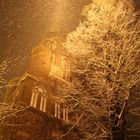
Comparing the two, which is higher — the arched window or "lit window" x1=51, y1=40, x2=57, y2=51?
"lit window" x1=51, y1=40, x2=57, y2=51

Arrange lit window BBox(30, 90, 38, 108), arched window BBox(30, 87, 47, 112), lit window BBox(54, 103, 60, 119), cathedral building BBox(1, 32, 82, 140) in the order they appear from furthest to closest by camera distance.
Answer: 1. lit window BBox(54, 103, 60, 119)
2. arched window BBox(30, 87, 47, 112)
3. lit window BBox(30, 90, 38, 108)
4. cathedral building BBox(1, 32, 82, 140)

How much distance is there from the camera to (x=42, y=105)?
2598 centimetres

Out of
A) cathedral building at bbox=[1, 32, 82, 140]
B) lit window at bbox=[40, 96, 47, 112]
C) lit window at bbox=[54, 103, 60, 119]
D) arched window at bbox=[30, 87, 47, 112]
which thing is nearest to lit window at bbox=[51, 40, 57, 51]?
cathedral building at bbox=[1, 32, 82, 140]

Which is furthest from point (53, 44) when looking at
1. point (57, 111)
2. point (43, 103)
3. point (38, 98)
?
point (57, 111)

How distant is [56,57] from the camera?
3481 centimetres

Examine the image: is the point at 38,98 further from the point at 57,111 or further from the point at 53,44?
the point at 53,44

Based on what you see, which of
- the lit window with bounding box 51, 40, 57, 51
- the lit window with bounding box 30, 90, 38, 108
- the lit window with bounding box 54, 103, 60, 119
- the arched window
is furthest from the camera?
the lit window with bounding box 51, 40, 57, 51

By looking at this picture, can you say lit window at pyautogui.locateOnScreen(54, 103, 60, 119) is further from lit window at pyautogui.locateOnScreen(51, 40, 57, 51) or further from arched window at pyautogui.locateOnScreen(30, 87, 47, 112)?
lit window at pyautogui.locateOnScreen(51, 40, 57, 51)

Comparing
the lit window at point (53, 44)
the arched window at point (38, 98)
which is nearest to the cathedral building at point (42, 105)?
the arched window at point (38, 98)

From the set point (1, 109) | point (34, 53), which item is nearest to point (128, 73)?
point (1, 109)

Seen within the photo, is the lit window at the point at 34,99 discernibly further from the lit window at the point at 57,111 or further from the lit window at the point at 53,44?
the lit window at the point at 53,44

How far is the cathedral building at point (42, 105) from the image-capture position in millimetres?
23500

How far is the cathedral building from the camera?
Result: 23.5 meters

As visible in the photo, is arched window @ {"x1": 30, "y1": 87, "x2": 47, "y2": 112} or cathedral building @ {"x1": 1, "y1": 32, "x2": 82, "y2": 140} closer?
cathedral building @ {"x1": 1, "y1": 32, "x2": 82, "y2": 140}
